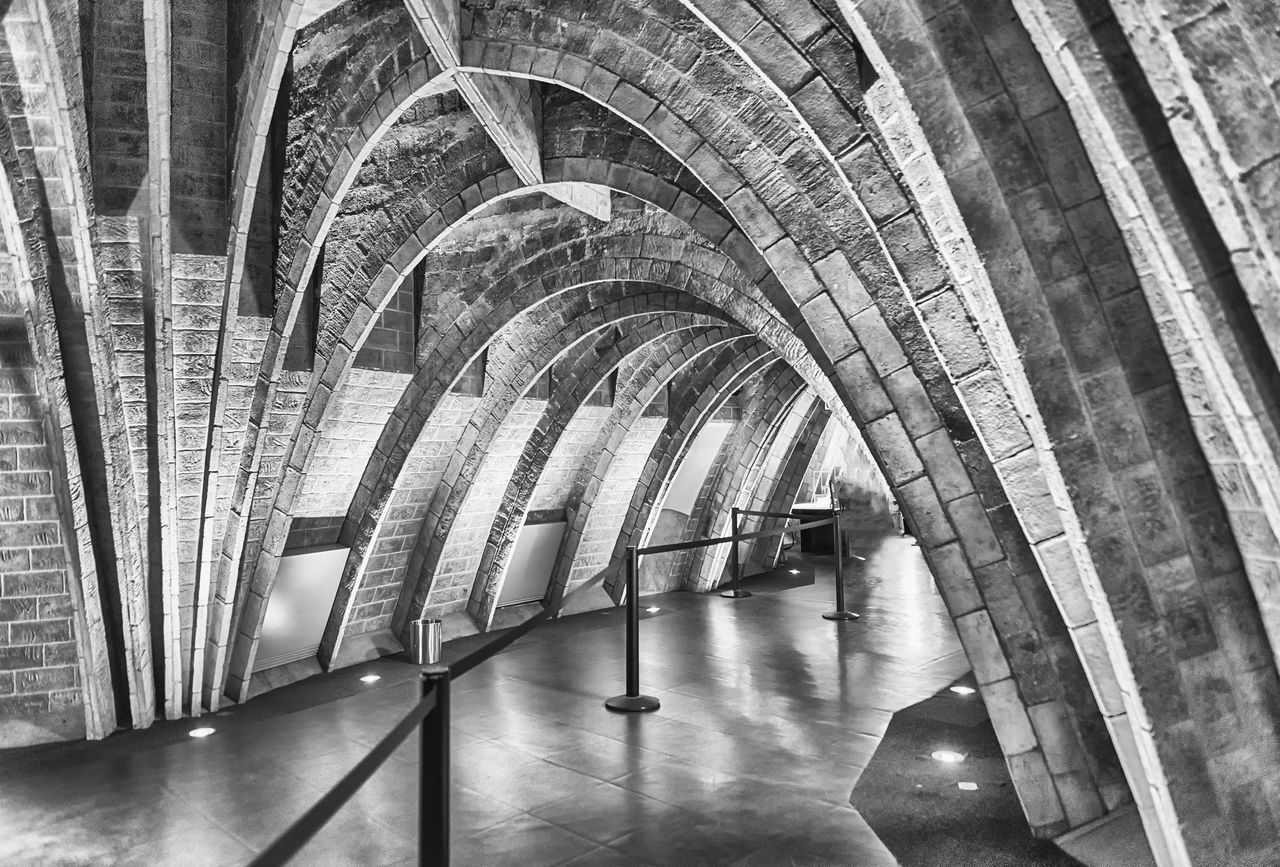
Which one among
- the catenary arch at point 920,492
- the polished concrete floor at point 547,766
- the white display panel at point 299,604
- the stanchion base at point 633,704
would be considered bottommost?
the polished concrete floor at point 547,766

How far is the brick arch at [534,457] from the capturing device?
1256cm

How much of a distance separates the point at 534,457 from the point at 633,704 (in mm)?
5409

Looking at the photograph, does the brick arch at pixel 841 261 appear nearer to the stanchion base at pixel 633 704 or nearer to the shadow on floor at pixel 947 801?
the shadow on floor at pixel 947 801

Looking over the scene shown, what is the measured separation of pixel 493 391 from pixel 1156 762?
933 cm

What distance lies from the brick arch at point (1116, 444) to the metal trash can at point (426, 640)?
2.57 meters

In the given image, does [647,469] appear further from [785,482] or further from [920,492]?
[920,492]

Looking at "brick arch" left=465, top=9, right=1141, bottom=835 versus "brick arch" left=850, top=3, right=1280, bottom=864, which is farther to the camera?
"brick arch" left=465, top=9, right=1141, bottom=835

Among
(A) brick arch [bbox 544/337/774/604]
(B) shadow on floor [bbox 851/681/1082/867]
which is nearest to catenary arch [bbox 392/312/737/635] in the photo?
(A) brick arch [bbox 544/337/774/604]

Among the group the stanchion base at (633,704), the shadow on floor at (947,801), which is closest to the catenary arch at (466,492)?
the stanchion base at (633,704)

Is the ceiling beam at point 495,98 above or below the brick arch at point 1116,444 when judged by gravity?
above

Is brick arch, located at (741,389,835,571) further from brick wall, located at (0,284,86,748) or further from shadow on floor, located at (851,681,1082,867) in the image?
brick wall, located at (0,284,86,748)

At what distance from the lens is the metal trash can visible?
4012 millimetres

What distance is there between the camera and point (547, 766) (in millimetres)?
6371

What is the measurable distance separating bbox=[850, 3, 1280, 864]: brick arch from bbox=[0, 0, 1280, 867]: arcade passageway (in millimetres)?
13
